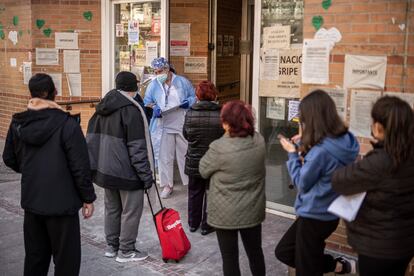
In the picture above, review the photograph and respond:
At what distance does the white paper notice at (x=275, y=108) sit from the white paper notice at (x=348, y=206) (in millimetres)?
3233

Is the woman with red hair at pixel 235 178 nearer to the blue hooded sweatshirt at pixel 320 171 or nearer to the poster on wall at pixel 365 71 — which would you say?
the blue hooded sweatshirt at pixel 320 171

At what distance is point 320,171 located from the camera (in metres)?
3.72

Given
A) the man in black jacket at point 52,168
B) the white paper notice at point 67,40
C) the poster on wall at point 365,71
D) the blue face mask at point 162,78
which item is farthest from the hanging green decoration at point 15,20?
the poster on wall at point 365,71

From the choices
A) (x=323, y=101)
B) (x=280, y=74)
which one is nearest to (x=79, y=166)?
(x=323, y=101)

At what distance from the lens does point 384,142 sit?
337 centimetres

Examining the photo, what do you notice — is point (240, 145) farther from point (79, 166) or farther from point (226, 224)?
point (79, 166)

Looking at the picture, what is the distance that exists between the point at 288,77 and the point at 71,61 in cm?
419

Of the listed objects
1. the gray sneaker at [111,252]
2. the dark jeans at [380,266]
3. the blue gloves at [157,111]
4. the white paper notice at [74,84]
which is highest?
the white paper notice at [74,84]

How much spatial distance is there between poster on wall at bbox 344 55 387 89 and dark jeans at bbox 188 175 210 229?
2.10 m

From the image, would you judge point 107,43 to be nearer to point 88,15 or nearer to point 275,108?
point 88,15

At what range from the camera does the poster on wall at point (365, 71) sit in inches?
178

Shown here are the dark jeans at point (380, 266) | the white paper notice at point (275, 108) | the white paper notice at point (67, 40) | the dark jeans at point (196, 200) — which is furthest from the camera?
the white paper notice at point (67, 40)

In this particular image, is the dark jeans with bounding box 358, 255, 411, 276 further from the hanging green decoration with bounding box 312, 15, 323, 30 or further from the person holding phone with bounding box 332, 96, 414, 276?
the hanging green decoration with bounding box 312, 15, 323, 30

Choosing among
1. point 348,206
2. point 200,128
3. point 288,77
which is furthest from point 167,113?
point 348,206
